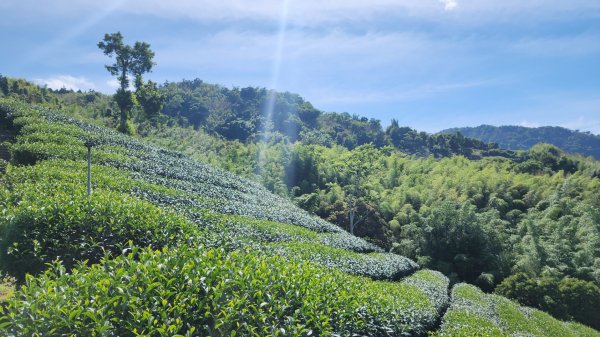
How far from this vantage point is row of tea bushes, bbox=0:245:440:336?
423cm

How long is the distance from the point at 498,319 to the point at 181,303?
16.2 metres

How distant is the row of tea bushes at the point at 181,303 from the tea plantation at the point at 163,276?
0.02 m

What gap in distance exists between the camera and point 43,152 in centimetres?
1784

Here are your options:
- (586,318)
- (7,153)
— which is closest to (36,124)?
(7,153)

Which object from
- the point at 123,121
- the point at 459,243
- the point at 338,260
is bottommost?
the point at 459,243

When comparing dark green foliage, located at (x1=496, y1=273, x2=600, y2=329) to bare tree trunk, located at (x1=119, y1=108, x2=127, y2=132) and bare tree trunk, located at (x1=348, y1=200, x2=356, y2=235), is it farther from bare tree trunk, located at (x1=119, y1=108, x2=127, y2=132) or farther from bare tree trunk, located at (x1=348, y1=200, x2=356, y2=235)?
bare tree trunk, located at (x1=119, y1=108, x2=127, y2=132)

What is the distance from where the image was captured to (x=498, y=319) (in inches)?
665

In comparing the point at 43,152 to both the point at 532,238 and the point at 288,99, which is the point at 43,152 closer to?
the point at 532,238

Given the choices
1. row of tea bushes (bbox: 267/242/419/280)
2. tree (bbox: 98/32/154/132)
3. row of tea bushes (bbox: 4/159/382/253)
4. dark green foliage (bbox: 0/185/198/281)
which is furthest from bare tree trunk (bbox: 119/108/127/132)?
dark green foliage (bbox: 0/185/198/281)

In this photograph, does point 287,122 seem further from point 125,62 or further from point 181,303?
point 181,303

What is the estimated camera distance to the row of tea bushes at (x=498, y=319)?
1368 cm

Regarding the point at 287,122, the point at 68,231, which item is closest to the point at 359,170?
the point at 68,231

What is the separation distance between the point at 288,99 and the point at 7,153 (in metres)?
117

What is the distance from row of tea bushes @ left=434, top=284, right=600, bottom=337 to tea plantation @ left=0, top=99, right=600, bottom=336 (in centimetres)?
11
